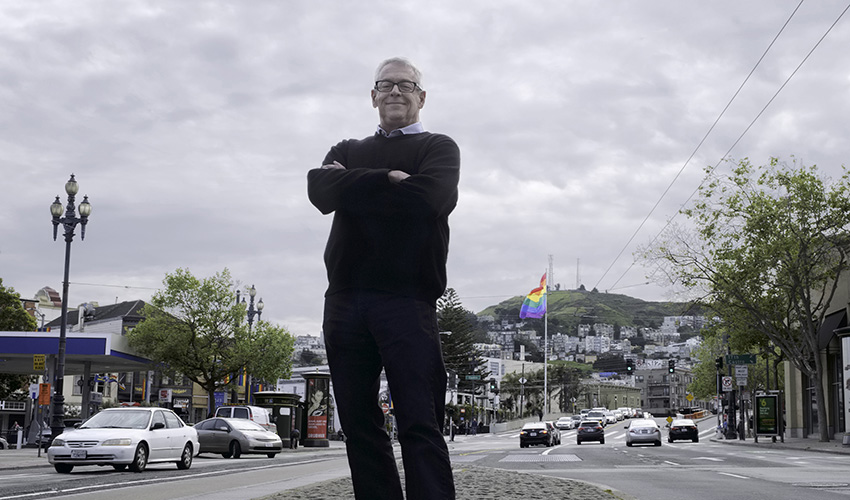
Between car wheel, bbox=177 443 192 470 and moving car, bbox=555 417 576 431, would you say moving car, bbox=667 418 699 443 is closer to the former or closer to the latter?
car wheel, bbox=177 443 192 470

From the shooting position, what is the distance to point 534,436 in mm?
44594

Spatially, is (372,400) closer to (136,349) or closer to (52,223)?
(52,223)

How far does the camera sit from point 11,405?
78.5 m

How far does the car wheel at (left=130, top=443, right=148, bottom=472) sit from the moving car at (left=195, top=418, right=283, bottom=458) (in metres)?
11.1

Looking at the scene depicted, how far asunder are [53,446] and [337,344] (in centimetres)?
1599

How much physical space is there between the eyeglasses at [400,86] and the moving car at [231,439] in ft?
88.6

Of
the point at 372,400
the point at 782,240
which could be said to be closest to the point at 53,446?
the point at 372,400

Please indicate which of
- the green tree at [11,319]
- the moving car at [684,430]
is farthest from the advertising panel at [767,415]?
the green tree at [11,319]

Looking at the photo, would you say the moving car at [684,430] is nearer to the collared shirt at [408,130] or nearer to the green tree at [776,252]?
the green tree at [776,252]

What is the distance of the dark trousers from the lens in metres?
3.46

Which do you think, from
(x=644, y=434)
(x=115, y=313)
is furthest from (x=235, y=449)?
(x=115, y=313)

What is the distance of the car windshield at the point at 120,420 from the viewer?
61.1 ft

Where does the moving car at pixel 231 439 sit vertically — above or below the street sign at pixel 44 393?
below

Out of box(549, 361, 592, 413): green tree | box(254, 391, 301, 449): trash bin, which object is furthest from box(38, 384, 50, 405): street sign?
box(549, 361, 592, 413): green tree
